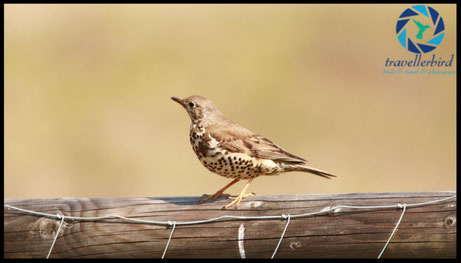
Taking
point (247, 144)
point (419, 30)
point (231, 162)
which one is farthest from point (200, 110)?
point (419, 30)

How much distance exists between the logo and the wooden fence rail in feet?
29.9

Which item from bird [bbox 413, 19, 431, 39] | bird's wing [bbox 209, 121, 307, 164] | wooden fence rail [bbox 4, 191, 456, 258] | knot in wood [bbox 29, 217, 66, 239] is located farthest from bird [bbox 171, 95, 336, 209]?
bird [bbox 413, 19, 431, 39]

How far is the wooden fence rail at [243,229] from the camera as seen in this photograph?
4172 millimetres

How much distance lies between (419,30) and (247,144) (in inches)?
316

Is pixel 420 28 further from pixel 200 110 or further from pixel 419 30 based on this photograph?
pixel 200 110

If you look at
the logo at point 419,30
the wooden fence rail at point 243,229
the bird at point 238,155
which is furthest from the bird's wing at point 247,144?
the logo at point 419,30

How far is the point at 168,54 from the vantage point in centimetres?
1399

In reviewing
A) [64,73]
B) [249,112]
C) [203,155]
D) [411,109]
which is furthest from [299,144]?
[203,155]

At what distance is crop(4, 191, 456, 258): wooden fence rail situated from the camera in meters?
4.17

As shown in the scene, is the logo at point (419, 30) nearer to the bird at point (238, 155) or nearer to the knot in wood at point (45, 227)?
the bird at point (238, 155)

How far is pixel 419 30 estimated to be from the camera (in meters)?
13.0

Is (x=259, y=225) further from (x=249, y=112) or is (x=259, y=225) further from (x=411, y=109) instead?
(x=411, y=109)

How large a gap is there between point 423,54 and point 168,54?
203 inches

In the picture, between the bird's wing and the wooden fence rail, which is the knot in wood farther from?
the bird's wing
